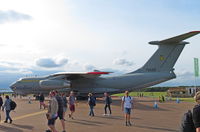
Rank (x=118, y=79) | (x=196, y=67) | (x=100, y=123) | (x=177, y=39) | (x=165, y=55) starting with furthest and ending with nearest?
(x=196, y=67), (x=118, y=79), (x=165, y=55), (x=177, y=39), (x=100, y=123)

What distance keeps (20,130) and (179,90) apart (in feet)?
134

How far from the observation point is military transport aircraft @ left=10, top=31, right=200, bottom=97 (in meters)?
26.2

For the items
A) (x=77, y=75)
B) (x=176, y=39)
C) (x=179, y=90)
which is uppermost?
(x=176, y=39)

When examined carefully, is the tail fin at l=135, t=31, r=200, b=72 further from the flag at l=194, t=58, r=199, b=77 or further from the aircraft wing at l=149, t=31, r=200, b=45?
the flag at l=194, t=58, r=199, b=77

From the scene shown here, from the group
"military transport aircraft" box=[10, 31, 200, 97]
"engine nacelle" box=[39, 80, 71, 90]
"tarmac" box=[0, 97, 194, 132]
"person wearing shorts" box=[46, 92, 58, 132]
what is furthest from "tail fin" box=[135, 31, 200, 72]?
"person wearing shorts" box=[46, 92, 58, 132]

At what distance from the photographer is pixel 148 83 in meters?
27.1

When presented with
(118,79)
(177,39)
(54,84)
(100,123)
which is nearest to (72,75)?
(54,84)

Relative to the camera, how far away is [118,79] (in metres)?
27.7

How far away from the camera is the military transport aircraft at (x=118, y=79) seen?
2620cm

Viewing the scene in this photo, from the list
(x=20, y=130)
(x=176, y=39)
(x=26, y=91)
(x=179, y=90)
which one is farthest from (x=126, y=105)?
(x=179, y=90)

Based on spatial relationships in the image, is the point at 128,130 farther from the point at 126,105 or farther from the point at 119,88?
the point at 119,88

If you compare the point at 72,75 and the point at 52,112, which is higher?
the point at 72,75

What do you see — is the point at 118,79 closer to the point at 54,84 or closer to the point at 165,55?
the point at 165,55

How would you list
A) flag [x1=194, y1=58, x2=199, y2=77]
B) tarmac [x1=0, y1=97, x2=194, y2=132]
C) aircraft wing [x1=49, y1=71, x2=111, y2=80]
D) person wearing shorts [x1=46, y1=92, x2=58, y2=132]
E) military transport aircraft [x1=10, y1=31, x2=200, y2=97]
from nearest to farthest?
person wearing shorts [x1=46, y1=92, x2=58, y2=132]
tarmac [x1=0, y1=97, x2=194, y2=132]
aircraft wing [x1=49, y1=71, x2=111, y2=80]
military transport aircraft [x1=10, y1=31, x2=200, y2=97]
flag [x1=194, y1=58, x2=199, y2=77]
